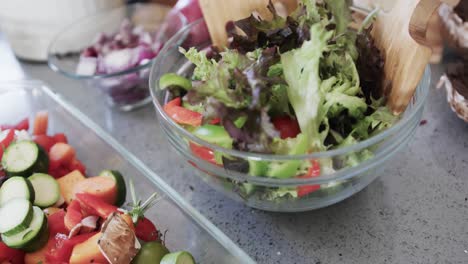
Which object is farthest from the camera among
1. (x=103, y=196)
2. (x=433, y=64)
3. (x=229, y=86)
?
(x=433, y=64)

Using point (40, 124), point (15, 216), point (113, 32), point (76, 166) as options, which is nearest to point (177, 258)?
point (15, 216)

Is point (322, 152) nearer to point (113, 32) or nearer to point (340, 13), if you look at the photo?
point (340, 13)

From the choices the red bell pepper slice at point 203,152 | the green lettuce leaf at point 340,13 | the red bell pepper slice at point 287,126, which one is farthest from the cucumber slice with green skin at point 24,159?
the green lettuce leaf at point 340,13

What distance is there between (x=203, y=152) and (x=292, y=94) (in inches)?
6.3

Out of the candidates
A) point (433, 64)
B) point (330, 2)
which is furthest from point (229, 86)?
point (433, 64)

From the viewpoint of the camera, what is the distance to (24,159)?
878mm

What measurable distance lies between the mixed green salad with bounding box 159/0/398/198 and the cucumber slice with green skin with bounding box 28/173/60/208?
266mm

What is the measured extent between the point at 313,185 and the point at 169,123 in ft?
0.78

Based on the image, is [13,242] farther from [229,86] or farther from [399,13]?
[399,13]

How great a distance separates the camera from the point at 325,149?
0.68 meters

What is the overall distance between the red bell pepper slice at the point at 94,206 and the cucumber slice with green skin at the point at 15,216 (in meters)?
0.08

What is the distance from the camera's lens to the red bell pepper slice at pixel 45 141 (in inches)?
38.2

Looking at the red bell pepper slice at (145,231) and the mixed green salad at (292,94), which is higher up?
the mixed green salad at (292,94)

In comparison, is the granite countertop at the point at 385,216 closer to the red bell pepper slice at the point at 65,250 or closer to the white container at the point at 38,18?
the red bell pepper slice at the point at 65,250
